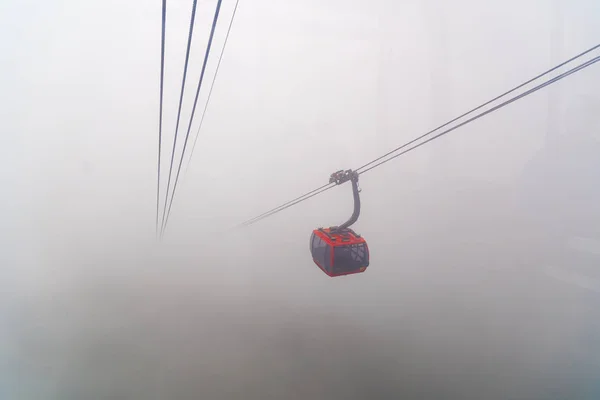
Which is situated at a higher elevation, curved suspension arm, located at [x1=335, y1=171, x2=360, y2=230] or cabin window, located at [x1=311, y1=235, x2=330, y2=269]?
curved suspension arm, located at [x1=335, y1=171, x2=360, y2=230]

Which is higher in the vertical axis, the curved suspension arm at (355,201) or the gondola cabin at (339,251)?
the curved suspension arm at (355,201)

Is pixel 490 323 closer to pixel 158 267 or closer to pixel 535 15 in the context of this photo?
pixel 535 15

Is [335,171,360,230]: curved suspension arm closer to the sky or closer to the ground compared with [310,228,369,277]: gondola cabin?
closer to the sky

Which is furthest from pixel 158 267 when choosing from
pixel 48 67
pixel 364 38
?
pixel 364 38

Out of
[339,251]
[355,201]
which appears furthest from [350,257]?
[355,201]

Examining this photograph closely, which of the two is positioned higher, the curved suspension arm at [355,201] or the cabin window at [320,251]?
the curved suspension arm at [355,201]

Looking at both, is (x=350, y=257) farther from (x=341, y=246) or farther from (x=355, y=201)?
(x=355, y=201)

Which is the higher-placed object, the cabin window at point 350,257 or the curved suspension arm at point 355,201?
the curved suspension arm at point 355,201
